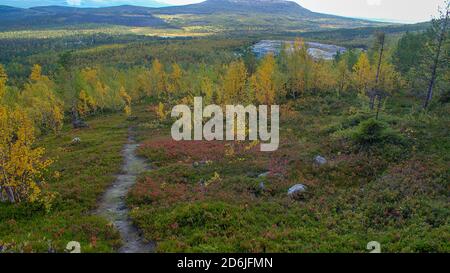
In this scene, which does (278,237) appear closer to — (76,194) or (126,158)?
(76,194)

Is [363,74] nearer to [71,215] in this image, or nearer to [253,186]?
[253,186]

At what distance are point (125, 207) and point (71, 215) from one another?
10.4ft

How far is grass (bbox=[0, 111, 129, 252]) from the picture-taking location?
1628 cm

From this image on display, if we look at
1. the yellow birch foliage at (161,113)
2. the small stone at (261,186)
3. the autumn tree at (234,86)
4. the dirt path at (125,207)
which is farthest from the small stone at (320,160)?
the yellow birch foliage at (161,113)

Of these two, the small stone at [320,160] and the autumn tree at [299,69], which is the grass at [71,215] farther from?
the autumn tree at [299,69]

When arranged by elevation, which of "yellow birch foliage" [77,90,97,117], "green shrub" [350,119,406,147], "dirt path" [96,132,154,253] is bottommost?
"yellow birch foliage" [77,90,97,117]

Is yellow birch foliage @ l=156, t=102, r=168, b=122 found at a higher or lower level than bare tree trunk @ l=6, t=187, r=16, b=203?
lower

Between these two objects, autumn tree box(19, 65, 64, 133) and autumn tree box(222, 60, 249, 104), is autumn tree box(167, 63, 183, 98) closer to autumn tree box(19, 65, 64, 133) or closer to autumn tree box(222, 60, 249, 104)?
autumn tree box(19, 65, 64, 133)

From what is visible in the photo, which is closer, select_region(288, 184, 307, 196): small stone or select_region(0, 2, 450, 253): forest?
select_region(0, 2, 450, 253): forest

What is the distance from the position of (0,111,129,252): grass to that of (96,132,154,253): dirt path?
0.57 m

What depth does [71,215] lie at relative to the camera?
818 inches

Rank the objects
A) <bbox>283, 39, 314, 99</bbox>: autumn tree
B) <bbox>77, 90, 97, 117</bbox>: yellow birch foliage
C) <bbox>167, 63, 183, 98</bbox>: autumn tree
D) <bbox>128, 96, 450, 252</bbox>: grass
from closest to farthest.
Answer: <bbox>128, 96, 450, 252</bbox>: grass
<bbox>283, 39, 314, 99</bbox>: autumn tree
<bbox>77, 90, 97, 117</bbox>: yellow birch foliage
<bbox>167, 63, 183, 98</bbox>: autumn tree

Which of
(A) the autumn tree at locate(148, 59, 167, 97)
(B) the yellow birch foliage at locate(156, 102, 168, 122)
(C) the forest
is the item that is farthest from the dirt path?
(A) the autumn tree at locate(148, 59, 167, 97)

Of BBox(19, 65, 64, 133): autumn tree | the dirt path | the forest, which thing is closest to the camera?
the forest
